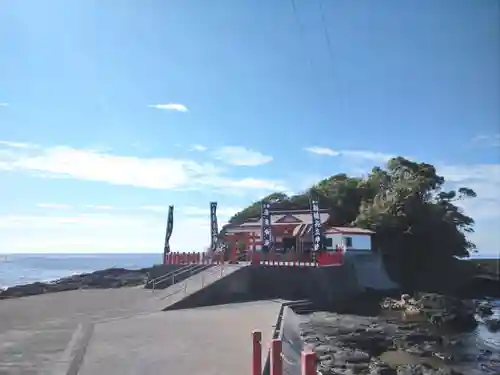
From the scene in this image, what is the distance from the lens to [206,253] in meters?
29.7

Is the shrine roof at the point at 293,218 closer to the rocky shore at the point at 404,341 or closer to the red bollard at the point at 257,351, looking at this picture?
the rocky shore at the point at 404,341

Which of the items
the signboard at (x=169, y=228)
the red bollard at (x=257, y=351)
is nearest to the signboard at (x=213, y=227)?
the signboard at (x=169, y=228)

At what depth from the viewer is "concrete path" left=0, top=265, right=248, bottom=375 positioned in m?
9.84

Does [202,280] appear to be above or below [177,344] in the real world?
above

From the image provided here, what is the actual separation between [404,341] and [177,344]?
9.44 m

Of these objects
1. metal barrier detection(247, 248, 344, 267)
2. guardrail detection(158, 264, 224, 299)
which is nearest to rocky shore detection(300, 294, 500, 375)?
metal barrier detection(247, 248, 344, 267)

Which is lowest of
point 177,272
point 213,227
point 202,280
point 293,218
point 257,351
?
point 257,351

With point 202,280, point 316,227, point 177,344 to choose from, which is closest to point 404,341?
point 202,280

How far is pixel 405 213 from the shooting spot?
1393 inches

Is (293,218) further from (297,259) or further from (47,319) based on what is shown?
(47,319)

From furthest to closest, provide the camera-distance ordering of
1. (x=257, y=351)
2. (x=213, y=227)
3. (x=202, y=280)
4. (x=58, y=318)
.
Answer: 1. (x=213, y=227)
2. (x=202, y=280)
3. (x=58, y=318)
4. (x=257, y=351)

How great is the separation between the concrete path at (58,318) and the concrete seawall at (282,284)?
0.71 metres

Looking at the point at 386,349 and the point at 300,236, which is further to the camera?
the point at 300,236

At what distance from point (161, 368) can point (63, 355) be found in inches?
103
